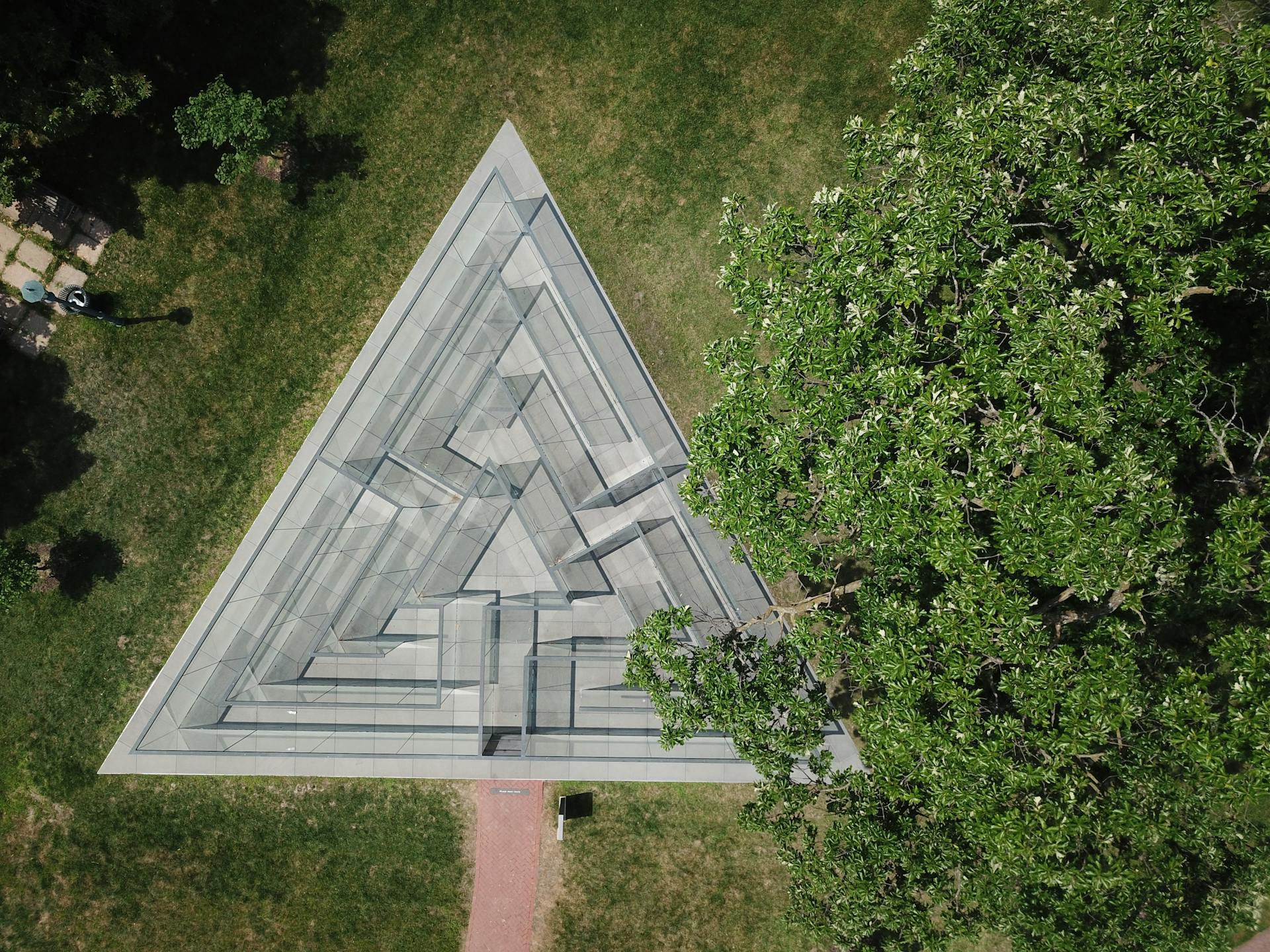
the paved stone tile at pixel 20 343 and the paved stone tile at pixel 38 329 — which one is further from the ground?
the paved stone tile at pixel 38 329

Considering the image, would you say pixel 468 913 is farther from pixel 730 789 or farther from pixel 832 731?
pixel 832 731

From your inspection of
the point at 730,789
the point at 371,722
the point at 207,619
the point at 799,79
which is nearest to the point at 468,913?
the point at 371,722

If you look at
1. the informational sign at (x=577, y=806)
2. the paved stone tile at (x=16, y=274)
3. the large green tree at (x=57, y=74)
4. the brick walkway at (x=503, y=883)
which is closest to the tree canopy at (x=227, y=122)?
the large green tree at (x=57, y=74)

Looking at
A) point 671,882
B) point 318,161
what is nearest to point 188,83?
point 318,161

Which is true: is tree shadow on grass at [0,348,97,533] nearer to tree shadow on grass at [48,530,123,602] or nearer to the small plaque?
tree shadow on grass at [48,530,123,602]

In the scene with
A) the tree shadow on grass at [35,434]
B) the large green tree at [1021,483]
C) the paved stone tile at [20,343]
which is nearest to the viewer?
the large green tree at [1021,483]

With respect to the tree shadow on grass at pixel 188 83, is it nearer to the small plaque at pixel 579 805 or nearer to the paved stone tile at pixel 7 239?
the paved stone tile at pixel 7 239

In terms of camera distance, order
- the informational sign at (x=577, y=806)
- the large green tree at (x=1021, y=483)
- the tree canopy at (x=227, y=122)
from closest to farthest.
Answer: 1. the large green tree at (x=1021, y=483)
2. the tree canopy at (x=227, y=122)
3. the informational sign at (x=577, y=806)
